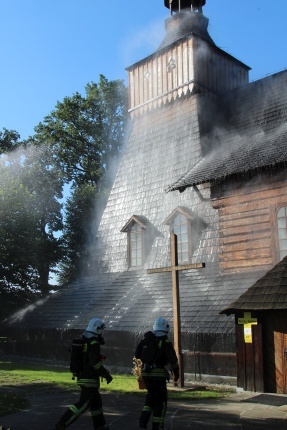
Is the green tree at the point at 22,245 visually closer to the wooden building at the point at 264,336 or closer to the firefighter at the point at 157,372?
the wooden building at the point at 264,336

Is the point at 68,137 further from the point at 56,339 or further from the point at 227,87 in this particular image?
the point at 56,339

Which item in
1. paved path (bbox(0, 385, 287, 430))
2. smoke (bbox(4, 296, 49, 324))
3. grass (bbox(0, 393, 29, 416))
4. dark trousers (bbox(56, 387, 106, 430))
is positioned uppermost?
smoke (bbox(4, 296, 49, 324))

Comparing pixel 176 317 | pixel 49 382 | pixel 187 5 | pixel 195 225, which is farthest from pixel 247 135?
pixel 49 382

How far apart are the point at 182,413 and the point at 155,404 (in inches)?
83.9

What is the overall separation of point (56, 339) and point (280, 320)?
35.5 ft

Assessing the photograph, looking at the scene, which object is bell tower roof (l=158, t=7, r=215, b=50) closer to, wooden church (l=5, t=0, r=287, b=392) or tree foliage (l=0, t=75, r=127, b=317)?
wooden church (l=5, t=0, r=287, b=392)

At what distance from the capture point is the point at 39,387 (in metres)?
12.7

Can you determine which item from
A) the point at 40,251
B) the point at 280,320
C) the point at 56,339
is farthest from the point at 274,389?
the point at 40,251

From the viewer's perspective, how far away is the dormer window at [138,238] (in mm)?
20750

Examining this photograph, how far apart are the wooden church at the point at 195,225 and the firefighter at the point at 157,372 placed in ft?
13.6

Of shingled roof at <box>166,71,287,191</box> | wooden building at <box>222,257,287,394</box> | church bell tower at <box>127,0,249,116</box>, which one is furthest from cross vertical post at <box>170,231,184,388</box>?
church bell tower at <box>127,0,249,116</box>

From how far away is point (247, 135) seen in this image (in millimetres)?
19234

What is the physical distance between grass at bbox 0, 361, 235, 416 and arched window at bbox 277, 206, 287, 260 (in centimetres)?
515

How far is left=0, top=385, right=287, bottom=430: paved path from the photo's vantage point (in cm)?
819
